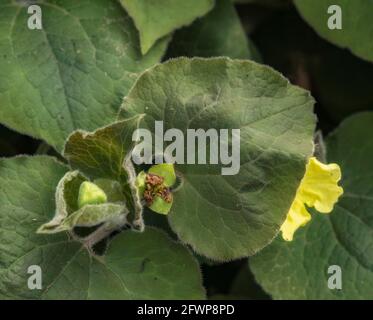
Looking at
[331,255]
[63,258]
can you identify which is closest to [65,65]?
[63,258]

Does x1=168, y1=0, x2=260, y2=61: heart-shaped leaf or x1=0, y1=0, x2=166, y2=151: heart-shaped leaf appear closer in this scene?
x1=0, y1=0, x2=166, y2=151: heart-shaped leaf

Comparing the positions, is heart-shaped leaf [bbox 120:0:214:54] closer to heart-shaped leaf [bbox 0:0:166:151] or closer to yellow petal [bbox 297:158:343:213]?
heart-shaped leaf [bbox 0:0:166:151]

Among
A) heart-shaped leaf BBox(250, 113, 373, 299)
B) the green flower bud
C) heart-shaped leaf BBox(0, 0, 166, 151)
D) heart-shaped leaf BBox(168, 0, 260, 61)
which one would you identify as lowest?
heart-shaped leaf BBox(250, 113, 373, 299)

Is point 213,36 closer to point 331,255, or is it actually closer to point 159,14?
point 159,14

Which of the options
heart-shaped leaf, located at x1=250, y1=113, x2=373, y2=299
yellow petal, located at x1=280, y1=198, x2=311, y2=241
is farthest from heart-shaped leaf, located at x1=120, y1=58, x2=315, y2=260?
heart-shaped leaf, located at x1=250, y1=113, x2=373, y2=299

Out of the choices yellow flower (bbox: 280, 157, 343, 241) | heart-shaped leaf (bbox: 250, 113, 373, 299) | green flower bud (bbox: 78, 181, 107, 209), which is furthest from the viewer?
heart-shaped leaf (bbox: 250, 113, 373, 299)
